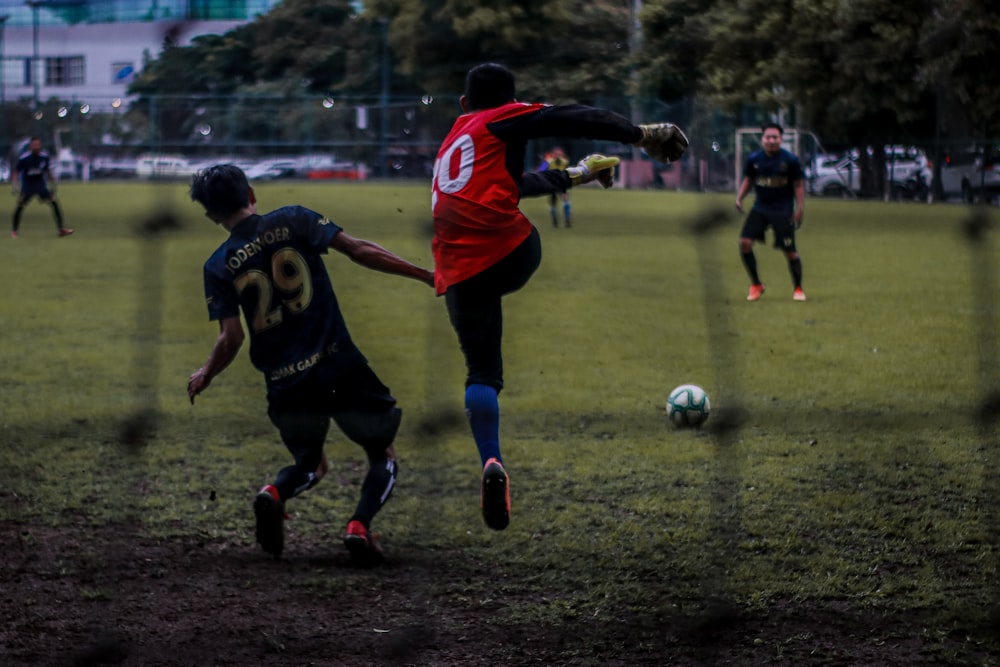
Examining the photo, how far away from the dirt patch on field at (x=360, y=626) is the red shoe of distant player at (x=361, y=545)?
0.16 feet

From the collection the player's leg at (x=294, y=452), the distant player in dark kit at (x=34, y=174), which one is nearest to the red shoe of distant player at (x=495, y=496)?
the player's leg at (x=294, y=452)

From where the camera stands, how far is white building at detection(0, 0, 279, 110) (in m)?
4.07

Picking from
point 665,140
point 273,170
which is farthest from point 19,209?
point 665,140

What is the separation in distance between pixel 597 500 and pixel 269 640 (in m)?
1.64

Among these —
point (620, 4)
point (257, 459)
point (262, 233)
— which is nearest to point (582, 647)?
point (262, 233)

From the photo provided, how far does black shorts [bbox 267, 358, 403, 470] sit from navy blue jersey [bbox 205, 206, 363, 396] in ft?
0.19

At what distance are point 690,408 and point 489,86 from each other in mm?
2836

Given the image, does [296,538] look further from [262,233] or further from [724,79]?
[724,79]

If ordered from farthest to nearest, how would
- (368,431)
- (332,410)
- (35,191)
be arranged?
1. (35,191)
2. (368,431)
3. (332,410)

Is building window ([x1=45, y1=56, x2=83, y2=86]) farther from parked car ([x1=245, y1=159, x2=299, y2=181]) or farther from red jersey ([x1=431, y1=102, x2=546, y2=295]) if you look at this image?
parked car ([x1=245, y1=159, x2=299, y2=181])

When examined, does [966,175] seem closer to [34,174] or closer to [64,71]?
[64,71]

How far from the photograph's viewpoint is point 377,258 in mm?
3566

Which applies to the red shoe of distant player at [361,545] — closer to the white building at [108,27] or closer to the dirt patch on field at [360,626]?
the dirt patch on field at [360,626]

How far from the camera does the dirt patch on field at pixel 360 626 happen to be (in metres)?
3.30
